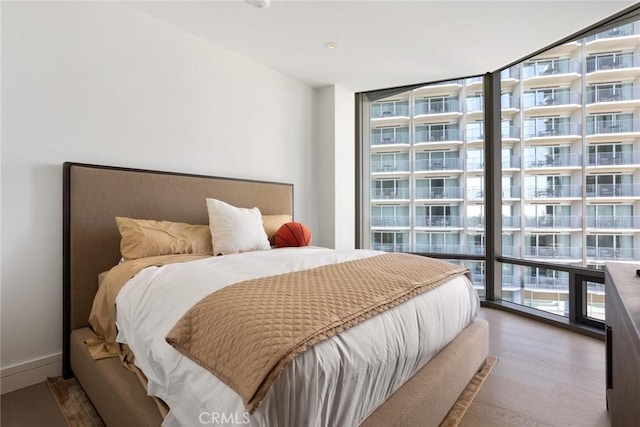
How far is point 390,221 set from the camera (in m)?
3.92

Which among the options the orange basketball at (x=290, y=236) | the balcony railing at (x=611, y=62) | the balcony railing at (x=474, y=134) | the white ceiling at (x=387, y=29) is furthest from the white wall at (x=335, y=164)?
the balcony railing at (x=611, y=62)

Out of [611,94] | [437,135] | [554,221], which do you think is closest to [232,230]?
[437,135]

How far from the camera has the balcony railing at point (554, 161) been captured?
2.80 m

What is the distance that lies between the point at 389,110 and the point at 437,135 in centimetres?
67

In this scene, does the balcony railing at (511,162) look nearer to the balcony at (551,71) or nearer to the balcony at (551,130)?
the balcony at (551,130)

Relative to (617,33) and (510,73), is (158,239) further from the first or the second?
(617,33)

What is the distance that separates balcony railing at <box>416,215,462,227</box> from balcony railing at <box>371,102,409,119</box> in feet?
3.96

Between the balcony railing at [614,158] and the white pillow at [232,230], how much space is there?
279 centimetres

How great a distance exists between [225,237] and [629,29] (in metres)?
3.37

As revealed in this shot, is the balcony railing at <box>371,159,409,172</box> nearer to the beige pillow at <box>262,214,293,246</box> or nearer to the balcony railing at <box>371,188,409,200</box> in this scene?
the balcony railing at <box>371,188,409,200</box>

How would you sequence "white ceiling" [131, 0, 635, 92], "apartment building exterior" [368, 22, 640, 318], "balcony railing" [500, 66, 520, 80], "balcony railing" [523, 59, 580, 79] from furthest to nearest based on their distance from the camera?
"balcony railing" [500, 66, 520, 80] < "balcony railing" [523, 59, 580, 79] < "apartment building exterior" [368, 22, 640, 318] < "white ceiling" [131, 0, 635, 92]

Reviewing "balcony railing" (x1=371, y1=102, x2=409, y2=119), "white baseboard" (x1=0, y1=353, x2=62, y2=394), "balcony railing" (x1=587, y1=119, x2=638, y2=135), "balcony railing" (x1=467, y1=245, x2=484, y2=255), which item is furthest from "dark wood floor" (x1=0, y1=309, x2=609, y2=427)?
"balcony railing" (x1=371, y1=102, x2=409, y2=119)

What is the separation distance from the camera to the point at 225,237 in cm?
234

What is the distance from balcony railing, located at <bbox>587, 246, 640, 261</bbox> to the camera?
2525 millimetres
